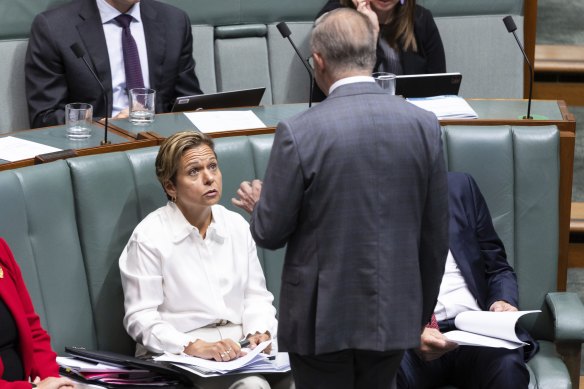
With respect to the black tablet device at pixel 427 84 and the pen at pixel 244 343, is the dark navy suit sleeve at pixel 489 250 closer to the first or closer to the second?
the black tablet device at pixel 427 84

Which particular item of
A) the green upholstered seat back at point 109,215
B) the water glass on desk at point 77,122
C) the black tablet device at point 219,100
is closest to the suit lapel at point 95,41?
the black tablet device at point 219,100

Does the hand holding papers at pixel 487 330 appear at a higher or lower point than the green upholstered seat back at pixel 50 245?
lower

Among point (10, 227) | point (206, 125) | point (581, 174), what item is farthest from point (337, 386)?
point (581, 174)

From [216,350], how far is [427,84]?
1.15 m

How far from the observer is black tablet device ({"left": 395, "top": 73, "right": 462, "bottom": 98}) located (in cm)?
311

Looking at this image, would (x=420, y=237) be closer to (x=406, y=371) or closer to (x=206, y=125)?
(x=406, y=371)

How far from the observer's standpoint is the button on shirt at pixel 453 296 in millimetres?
2674

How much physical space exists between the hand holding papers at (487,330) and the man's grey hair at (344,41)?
825 millimetres

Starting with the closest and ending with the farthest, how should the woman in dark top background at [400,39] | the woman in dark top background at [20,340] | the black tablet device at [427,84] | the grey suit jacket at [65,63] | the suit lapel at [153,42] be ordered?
the woman in dark top background at [20,340] < the black tablet device at [427,84] < the grey suit jacket at [65,63] < the suit lapel at [153,42] < the woman in dark top background at [400,39]

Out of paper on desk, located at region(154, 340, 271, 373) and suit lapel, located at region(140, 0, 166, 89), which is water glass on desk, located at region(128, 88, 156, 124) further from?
paper on desk, located at region(154, 340, 271, 373)

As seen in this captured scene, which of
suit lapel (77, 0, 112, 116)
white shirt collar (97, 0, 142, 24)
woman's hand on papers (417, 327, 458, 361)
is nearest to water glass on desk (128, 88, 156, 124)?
suit lapel (77, 0, 112, 116)

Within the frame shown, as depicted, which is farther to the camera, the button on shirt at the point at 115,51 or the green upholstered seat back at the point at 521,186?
the button on shirt at the point at 115,51

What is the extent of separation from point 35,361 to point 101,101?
4.30 ft

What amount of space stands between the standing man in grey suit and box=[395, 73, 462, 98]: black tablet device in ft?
3.67
